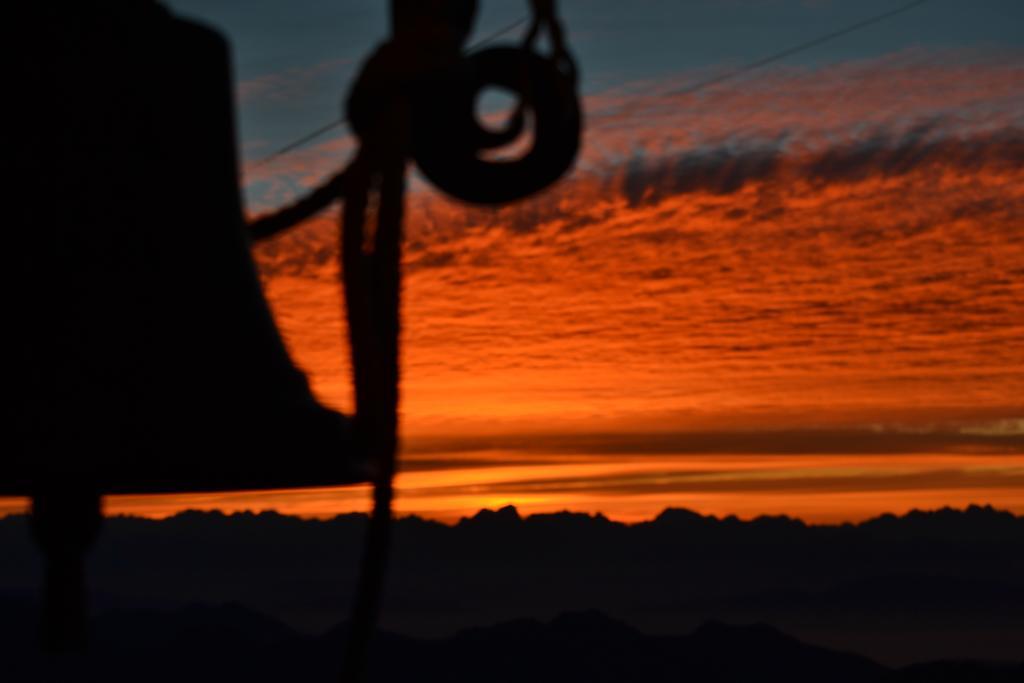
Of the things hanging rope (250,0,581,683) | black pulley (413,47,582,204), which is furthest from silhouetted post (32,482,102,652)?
black pulley (413,47,582,204)

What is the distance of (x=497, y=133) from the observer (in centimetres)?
395

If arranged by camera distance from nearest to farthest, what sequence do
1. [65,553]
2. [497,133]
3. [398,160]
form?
1. [398,160]
2. [497,133]
3. [65,553]

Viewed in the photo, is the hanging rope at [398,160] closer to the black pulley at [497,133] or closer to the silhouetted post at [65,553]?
the black pulley at [497,133]

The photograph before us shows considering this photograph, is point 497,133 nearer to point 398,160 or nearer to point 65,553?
point 398,160

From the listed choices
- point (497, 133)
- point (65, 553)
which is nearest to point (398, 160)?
point (497, 133)

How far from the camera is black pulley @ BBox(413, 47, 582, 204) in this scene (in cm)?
387

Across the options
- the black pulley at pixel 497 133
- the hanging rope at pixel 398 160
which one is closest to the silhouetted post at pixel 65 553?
the hanging rope at pixel 398 160

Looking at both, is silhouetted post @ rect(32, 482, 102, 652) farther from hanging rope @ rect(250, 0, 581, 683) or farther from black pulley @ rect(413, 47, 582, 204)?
black pulley @ rect(413, 47, 582, 204)

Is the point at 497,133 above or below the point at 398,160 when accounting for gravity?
above

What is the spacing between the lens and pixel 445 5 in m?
3.81

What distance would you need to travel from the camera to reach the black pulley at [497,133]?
12.7 ft

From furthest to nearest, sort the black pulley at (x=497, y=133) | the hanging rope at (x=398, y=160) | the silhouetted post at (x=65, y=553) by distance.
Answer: the silhouetted post at (x=65, y=553) → the black pulley at (x=497, y=133) → the hanging rope at (x=398, y=160)

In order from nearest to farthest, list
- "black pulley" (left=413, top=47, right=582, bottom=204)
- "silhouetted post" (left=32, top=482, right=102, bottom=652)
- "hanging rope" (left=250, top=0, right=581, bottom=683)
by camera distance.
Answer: "hanging rope" (left=250, top=0, right=581, bottom=683), "black pulley" (left=413, top=47, right=582, bottom=204), "silhouetted post" (left=32, top=482, right=102, bottom=652)

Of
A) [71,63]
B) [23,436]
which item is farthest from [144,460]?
[71,63]
